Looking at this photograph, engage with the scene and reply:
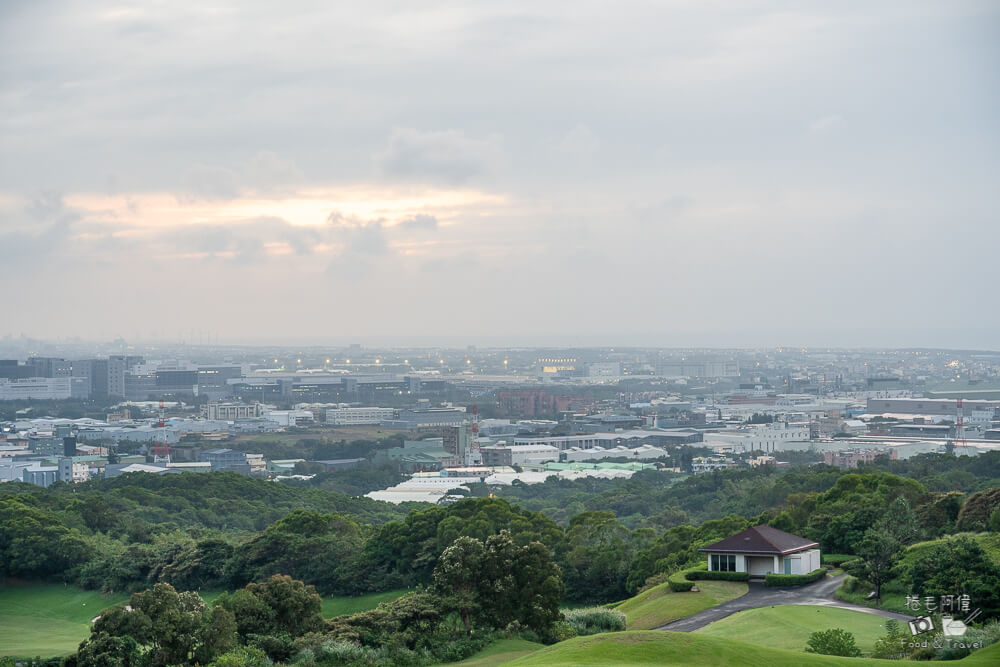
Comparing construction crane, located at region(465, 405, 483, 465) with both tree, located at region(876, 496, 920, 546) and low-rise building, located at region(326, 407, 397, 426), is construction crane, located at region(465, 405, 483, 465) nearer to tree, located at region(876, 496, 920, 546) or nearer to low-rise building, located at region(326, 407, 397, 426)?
low-rise building, located at region(326, 407, 397, 426)

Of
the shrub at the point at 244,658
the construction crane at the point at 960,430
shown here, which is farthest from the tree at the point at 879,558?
the construction crane at the point at 960,430

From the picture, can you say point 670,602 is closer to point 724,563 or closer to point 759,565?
point 724,563

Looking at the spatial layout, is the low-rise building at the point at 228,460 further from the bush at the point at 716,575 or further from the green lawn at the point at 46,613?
the bush at the point at 716,575

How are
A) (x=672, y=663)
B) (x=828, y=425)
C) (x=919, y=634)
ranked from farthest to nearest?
(x=828, y=425) < (x=919, y=634) < (x=672, y=663)

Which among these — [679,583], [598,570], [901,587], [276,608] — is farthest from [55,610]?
[901,587]

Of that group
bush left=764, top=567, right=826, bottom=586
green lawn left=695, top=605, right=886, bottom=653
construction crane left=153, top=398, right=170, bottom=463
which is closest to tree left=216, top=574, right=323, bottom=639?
green lawn left=695, top=605, right=886, bottom=653

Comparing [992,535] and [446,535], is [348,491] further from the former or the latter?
[992,535]

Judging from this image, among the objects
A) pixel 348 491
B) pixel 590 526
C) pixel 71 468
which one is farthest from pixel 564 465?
pixel 590 526
